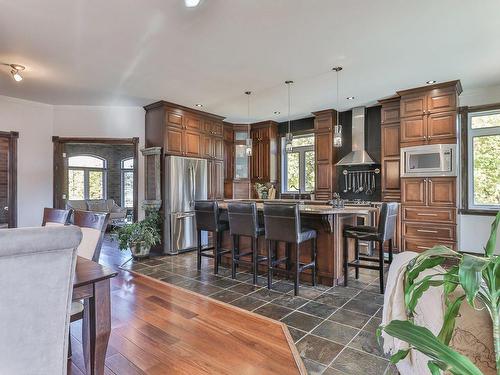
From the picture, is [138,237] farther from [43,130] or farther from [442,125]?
[442,125]

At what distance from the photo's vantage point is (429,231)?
185 inches

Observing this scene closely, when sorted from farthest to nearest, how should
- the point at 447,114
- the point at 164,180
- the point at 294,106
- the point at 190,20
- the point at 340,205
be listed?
the point at 294,106, the point at 164,180, the point at 447,114, the point at 340,205, the point at 190,20

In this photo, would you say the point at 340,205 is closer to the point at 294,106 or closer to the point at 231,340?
the point at 231,340

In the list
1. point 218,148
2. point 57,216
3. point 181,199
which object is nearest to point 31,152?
point 181,199

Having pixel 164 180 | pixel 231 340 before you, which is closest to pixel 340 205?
pixel 231 340

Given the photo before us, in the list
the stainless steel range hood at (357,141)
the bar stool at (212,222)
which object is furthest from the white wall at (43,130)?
the stainless steel range hood at (357,141)

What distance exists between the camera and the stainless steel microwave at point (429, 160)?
4523 mm

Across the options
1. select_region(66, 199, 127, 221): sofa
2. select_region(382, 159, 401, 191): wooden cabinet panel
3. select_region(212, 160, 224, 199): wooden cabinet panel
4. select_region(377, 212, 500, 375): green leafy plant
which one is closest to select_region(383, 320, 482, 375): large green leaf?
select_region(377, 212, 500, 375): green leafy plant

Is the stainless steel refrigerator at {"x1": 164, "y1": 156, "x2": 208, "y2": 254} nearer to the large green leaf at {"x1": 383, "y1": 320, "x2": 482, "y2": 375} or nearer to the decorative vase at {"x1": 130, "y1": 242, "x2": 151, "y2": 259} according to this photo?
the decorative vase at {"x1": 130, "y1": 242, "x2": 151, "y2": 259}

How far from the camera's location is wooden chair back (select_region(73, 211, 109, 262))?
1913 mm

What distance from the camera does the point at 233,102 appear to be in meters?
5.43

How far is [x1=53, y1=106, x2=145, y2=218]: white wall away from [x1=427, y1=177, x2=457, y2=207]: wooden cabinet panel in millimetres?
4988

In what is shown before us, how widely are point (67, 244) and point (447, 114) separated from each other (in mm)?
5279

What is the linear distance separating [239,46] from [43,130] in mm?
4138
